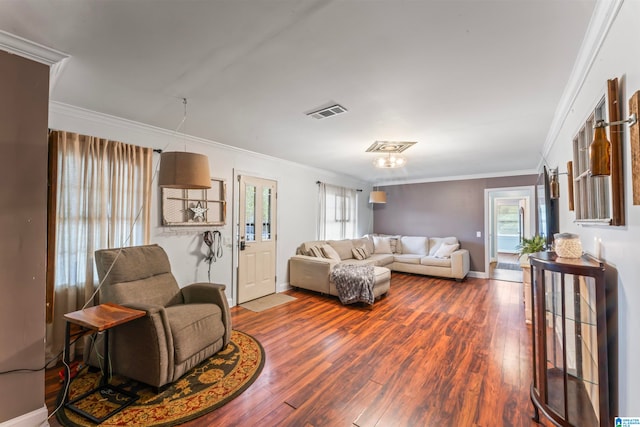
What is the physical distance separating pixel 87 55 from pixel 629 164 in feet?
10.6

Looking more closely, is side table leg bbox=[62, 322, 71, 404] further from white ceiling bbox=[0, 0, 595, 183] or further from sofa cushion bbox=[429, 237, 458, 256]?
sofa cushion bbox=[429, 237, 458, 256]

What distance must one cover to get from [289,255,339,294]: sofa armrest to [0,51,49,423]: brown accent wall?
3534 mm

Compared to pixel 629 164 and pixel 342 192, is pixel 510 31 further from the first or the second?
pixel 342 192

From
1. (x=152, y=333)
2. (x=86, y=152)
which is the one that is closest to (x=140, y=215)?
(x=86, y=152)

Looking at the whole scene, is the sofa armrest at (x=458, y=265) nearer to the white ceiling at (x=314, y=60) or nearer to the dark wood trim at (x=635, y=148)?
the white ceiling at (x=314, y=60)

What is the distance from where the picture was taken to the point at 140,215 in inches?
126

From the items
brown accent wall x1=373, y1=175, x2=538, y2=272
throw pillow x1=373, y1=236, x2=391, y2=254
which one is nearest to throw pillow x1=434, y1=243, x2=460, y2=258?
brown accent wall x1=373, y1=175, x2=538, y2=272

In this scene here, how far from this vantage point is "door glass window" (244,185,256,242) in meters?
4.59

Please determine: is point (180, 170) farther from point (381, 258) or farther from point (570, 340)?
point (381, 258)

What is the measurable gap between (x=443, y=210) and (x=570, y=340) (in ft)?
18.7

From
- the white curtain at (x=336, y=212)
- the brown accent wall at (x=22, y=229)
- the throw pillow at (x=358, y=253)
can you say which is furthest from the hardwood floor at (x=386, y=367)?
the white curtain at (x=336, y=212)

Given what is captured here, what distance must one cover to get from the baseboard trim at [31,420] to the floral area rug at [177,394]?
0.09 meters

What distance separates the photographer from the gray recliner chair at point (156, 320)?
2170mm

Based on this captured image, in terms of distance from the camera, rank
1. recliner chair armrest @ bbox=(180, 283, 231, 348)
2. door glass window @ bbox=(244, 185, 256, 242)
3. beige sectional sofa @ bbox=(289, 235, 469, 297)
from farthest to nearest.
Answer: beige sectional sofa @ bbox=(289, 235, 469, 297)
door glass window @ bbox=(244, 185, 256, 242)
recliner chair armrest @ bbox=(180, 283, 231, 348)
